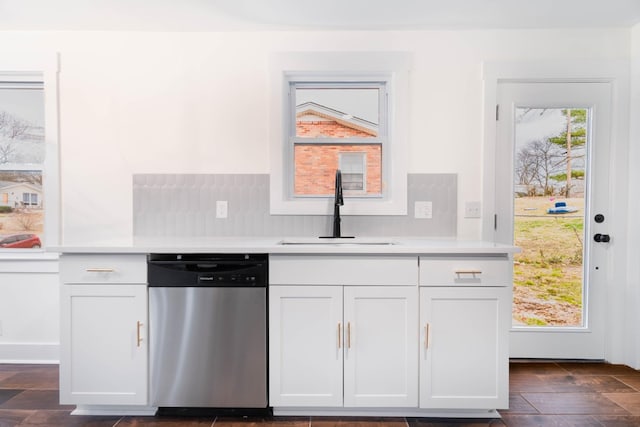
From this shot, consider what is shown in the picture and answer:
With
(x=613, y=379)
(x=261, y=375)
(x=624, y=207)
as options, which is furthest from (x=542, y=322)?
(x=261, y=375)

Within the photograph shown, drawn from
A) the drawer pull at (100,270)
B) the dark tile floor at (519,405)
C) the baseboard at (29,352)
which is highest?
the drawer pull at (100,270)

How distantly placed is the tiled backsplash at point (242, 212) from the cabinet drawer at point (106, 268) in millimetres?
722

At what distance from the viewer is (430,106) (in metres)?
2.82

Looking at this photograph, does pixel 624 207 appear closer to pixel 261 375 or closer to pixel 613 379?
pixel 613 379

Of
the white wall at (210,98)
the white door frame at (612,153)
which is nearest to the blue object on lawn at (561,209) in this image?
the white door frame at (612,153)

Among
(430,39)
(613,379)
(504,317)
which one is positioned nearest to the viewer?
(504,317)

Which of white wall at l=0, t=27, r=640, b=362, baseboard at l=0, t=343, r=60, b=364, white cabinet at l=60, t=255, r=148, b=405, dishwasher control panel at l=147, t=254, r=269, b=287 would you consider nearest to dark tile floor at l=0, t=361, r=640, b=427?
baseboard at l=0, t=343, r=60, b=364

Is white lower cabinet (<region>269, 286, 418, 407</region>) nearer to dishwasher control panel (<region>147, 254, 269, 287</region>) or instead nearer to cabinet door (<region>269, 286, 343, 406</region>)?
cabinet door (<region>269, 286, 343, 406</region>)

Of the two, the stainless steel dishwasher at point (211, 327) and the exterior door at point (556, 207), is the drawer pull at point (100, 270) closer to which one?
the stainless steel dishwasher at point (211, 327)

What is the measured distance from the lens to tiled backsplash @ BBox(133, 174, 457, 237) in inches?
112

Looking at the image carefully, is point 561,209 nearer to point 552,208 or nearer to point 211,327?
point 552,208

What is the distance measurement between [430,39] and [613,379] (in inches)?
99.6

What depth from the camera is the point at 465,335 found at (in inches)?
83.1

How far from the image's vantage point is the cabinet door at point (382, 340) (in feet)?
6.97
